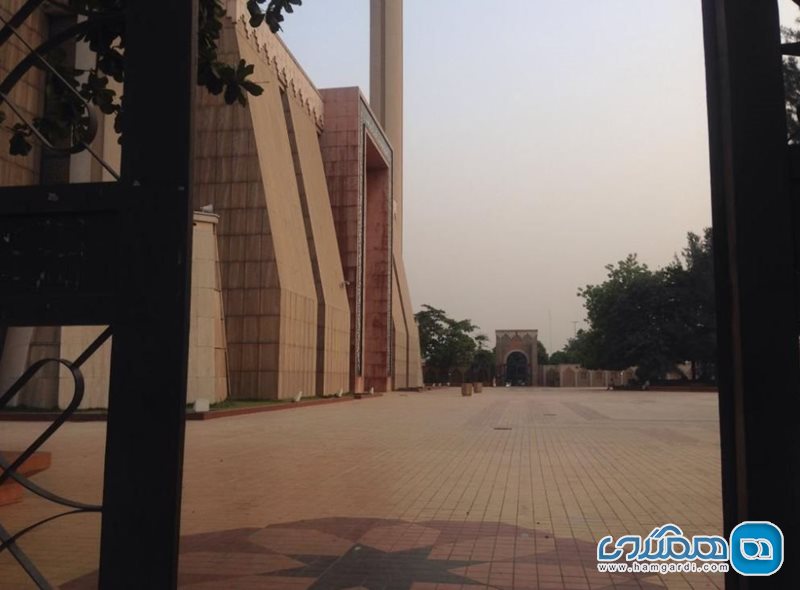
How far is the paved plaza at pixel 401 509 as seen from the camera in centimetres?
409

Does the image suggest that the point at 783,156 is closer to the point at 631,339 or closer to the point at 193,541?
the point at 193,541

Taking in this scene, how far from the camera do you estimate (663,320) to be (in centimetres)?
4638

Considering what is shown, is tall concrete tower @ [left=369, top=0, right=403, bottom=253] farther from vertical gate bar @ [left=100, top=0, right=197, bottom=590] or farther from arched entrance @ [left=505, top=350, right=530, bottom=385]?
vertical gate bar @ [left=100, top=0, right=197, bottom=590]

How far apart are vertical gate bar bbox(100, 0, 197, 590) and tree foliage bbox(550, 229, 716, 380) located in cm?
4634

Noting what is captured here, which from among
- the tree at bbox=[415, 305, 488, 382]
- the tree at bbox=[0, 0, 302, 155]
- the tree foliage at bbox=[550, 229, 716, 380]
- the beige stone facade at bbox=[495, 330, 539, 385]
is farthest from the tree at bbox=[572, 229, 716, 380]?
the tree at bbox=[0, 0, 302, 155]

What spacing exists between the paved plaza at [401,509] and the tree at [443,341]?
50237 mm

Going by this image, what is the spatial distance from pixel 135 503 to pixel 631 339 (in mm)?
46672

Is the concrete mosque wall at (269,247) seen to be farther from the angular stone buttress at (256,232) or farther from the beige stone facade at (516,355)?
the beige stone facade at (516,355)

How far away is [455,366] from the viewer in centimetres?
6350

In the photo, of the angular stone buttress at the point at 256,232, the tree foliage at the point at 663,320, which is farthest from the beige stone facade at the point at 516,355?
the angular stone buttress at the point at 256,232

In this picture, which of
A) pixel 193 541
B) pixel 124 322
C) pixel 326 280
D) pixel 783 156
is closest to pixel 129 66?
pixel 124 322

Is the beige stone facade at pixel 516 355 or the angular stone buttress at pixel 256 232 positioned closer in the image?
the angular stone buttress at pixel 256 232

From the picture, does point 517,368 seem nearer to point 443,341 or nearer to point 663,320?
point 443,341

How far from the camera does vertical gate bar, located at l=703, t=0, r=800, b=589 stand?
2.03m
